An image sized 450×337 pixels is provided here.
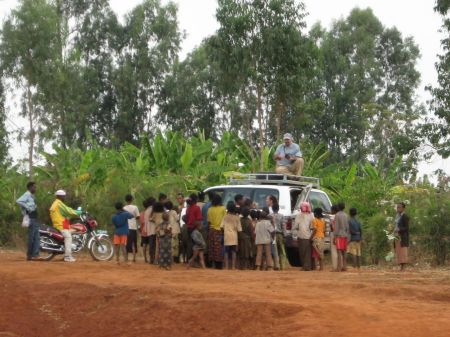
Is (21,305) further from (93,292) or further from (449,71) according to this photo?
(449,71)

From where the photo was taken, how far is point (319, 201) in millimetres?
21766

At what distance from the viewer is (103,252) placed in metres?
22.1

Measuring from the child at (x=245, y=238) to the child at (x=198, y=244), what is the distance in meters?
0.76

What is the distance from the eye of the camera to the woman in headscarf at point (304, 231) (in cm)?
1984

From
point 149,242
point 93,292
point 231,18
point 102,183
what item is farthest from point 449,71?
point 93,292

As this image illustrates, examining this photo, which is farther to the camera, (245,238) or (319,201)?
(319,201)

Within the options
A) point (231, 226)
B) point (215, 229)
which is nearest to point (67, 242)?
point (215, 229)

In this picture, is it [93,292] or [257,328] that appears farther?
[93,292]

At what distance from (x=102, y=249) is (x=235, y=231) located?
369cm

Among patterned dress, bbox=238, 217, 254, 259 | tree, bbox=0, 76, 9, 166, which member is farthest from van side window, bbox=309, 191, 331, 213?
tree, bbox=0, 76, 9, 166

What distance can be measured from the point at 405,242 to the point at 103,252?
6.49 metres

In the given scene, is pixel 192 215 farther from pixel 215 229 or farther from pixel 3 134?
pixel 3 134

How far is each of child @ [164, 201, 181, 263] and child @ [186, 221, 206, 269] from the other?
35 centimetres

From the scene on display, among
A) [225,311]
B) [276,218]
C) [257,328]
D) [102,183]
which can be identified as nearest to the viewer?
[257,328]
